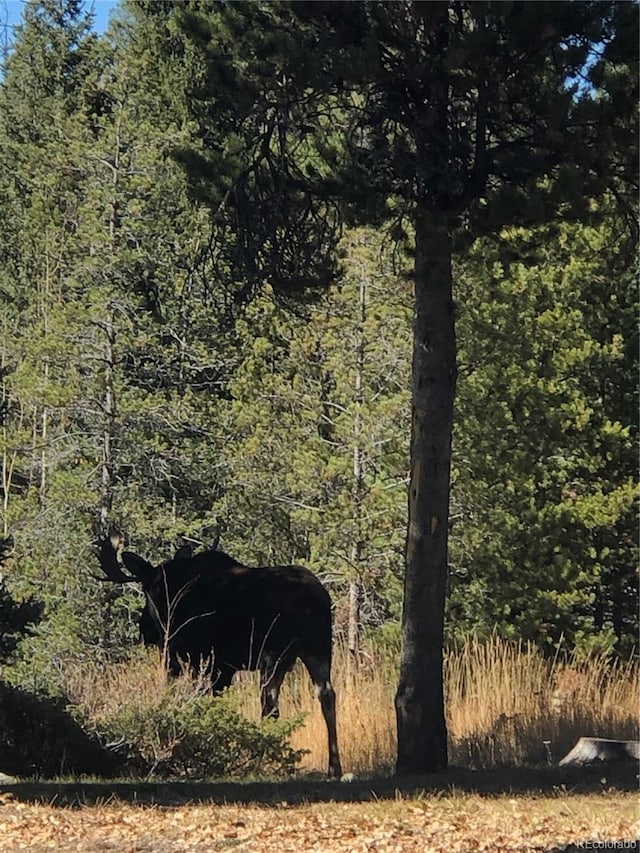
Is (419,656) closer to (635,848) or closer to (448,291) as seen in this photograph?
(448,291)

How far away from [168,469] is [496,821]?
52.6 feet

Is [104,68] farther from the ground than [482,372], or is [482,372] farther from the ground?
[104,68]

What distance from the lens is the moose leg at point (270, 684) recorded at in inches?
440

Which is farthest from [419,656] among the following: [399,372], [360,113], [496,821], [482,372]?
[399,372]

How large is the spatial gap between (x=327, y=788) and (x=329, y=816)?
1398mm

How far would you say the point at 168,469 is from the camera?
2233 cm

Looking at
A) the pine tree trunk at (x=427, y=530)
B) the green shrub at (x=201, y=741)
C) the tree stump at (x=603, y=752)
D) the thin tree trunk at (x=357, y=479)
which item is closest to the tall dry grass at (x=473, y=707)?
the green shrub at (x=201, y=741)

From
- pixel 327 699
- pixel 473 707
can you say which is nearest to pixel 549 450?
pixel 473 707

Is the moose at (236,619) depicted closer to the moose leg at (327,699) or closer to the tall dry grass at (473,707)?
the moose leg at (327,699)

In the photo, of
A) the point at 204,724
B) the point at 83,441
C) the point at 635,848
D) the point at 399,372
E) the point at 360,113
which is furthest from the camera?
the point at 83,441

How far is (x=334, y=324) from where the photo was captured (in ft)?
63.8

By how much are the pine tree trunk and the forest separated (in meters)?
0.13

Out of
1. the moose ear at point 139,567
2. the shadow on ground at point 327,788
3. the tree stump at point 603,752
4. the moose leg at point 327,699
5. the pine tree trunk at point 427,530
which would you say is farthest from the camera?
the moose ear at point 139,567

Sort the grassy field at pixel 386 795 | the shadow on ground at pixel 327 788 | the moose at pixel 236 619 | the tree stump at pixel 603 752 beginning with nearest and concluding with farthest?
the grassy field at pixel 386 795
the shadow on ground at pixel 327 788
the tree stump at pixel 603 752
the moose at pixel 236 619
